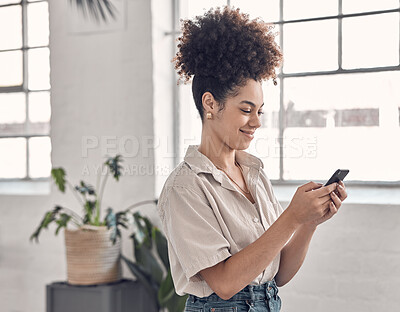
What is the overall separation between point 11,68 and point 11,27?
33 centimetres

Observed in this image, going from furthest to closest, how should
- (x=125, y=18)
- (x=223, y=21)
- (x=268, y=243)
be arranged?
(x=125, y=18) → (x=223, y=21) → (x=268, y=243)

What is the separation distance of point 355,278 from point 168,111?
62.9 inches

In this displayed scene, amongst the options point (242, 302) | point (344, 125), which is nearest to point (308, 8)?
point (344, 125)

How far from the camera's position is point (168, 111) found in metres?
3.80

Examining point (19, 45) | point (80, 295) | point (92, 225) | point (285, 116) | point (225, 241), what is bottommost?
point (80, 295)

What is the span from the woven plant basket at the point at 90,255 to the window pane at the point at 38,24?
1.71 m

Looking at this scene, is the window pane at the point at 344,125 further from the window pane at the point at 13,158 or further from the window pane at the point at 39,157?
the window pane at the point at 13,158

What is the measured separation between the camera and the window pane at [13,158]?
14.8 feet

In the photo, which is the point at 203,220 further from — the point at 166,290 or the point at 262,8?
the point at 262,8

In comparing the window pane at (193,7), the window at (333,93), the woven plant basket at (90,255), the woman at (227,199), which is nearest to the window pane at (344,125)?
the window at (333,93)

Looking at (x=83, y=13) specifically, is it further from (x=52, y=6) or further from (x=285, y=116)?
(x=285, y=116)

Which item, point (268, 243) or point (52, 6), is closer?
point (268, 243)

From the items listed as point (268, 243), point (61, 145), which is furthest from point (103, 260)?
point (268, 243)

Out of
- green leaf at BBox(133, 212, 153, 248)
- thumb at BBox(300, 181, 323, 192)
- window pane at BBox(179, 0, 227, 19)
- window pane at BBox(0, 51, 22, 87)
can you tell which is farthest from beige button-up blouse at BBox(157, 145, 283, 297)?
window pane at BBox(0, 51, 22, 87)
